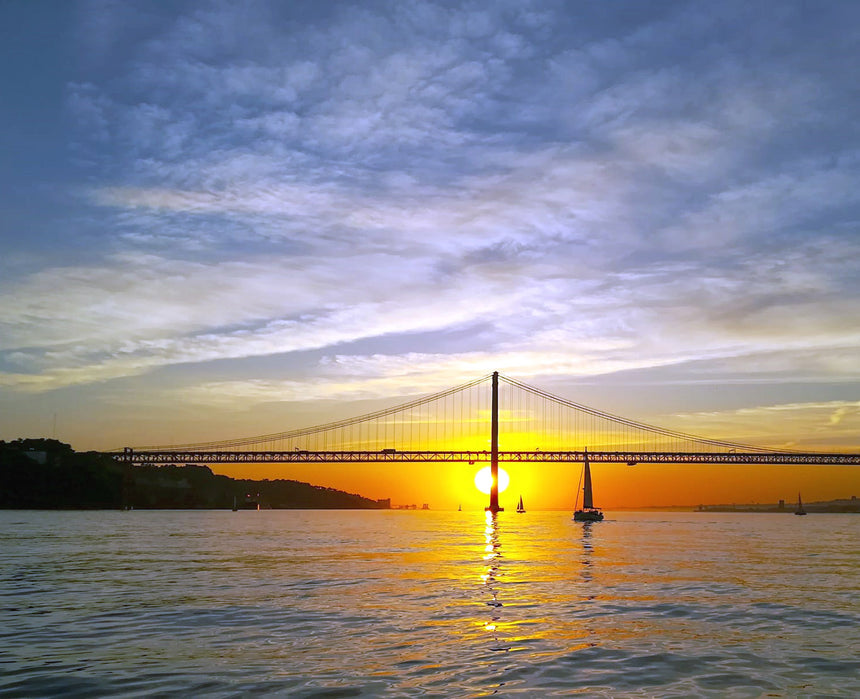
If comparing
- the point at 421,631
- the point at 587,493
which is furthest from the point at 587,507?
the point at 421,631

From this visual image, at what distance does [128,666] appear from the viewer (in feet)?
47.4

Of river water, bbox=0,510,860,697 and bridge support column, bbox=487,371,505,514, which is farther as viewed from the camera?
bridge support column, bbox=487,371,505,514

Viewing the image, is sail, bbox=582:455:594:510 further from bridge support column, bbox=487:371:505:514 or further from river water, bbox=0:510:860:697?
river water, bbox=0:510:860:697

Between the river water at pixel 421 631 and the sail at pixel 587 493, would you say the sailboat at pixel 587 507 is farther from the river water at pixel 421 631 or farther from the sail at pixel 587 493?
the river water at pixel 421 631

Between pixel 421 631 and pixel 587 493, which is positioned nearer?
pixel 421 631

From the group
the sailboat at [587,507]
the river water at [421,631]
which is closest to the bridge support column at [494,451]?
the sailboat at [587,507]

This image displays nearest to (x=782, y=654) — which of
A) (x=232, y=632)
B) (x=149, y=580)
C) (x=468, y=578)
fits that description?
(x=232, y=632)

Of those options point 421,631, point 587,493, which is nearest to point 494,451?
point 587,493

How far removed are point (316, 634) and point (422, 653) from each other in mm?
3279

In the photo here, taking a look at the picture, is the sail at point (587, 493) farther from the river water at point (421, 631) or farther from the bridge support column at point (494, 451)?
the river water at point (421, 631)

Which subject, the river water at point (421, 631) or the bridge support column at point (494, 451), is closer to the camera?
the river water at point (421, 631)

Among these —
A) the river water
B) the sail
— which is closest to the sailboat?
the sail

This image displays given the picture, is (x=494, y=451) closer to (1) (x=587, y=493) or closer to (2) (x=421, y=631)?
(1) (x=587, y=493)

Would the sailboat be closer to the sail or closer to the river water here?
the sail
